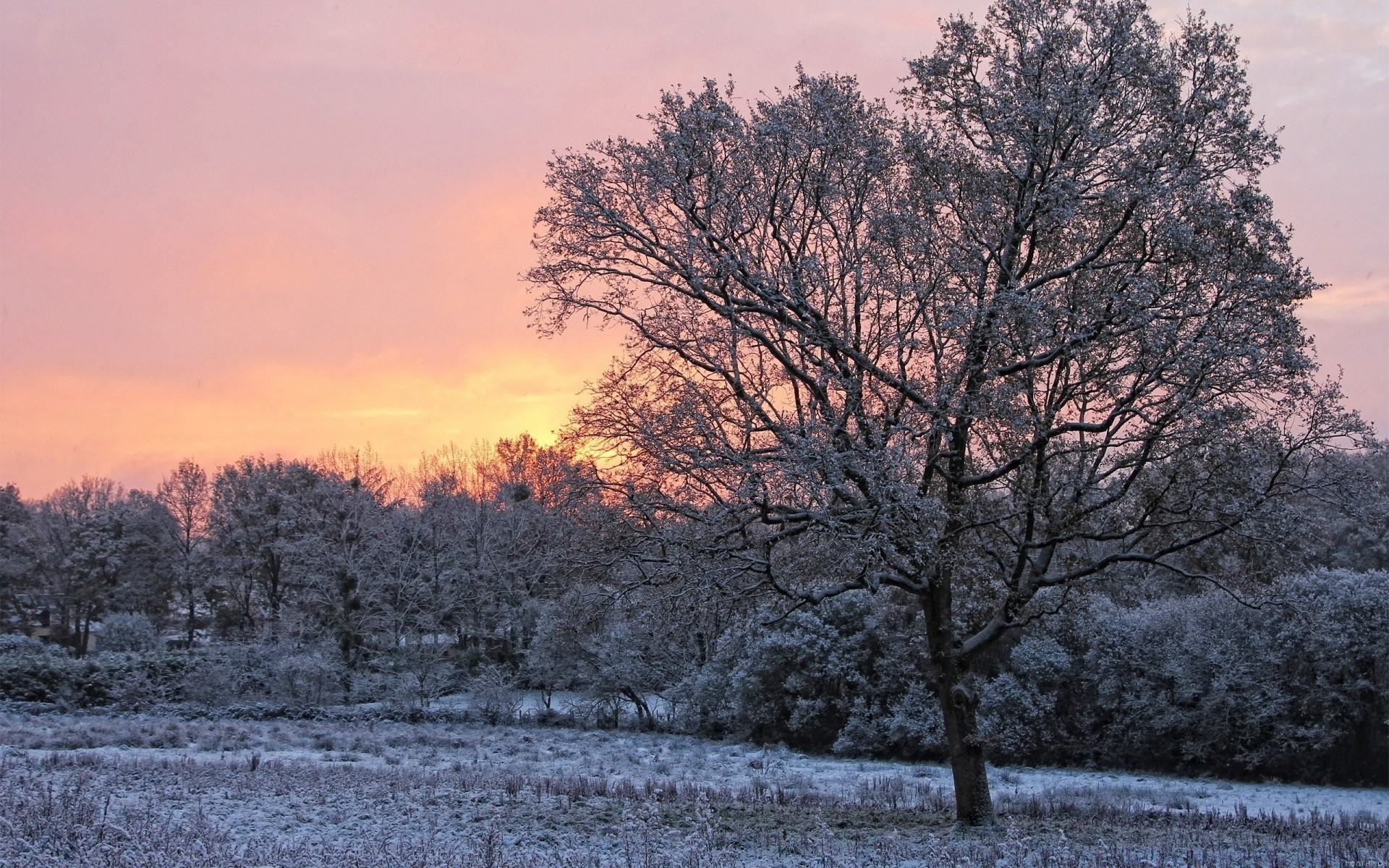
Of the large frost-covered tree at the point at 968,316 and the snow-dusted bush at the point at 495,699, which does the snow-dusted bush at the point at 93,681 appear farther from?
the large frost-covered tree at the point at 968,316

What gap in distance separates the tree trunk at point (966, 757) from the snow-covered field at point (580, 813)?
31 centimetres

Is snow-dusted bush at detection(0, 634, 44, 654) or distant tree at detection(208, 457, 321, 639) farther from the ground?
distant tree at detection(208, 457, 321, 639)

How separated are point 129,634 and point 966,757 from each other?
41.3 m

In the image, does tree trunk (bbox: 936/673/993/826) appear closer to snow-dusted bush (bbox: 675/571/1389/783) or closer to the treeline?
the treeline

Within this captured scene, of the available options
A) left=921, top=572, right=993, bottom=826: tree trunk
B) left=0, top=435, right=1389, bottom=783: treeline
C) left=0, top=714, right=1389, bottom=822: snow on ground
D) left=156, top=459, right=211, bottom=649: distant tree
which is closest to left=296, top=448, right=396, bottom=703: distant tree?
left=0, top=435, right=1389, bottom=783: treeline

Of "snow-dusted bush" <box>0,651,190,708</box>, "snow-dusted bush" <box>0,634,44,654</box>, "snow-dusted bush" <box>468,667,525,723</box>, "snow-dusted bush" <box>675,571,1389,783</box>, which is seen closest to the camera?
"snow-dusted bush" <box>675,571,1389,783</box>

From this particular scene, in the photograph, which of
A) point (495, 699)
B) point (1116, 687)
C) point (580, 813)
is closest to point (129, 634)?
point (495, 699)

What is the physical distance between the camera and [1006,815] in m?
12.4

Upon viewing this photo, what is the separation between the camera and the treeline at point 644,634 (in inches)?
462

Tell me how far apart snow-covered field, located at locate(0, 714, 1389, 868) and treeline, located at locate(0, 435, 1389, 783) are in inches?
70.3

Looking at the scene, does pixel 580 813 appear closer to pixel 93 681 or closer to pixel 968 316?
pixel 968 316

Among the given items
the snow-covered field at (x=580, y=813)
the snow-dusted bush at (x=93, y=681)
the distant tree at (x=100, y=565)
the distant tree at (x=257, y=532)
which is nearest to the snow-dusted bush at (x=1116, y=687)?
the snow-covered field at (x=580, y=813)

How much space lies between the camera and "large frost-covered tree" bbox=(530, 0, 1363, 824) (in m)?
9.76

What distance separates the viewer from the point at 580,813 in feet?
36.6
